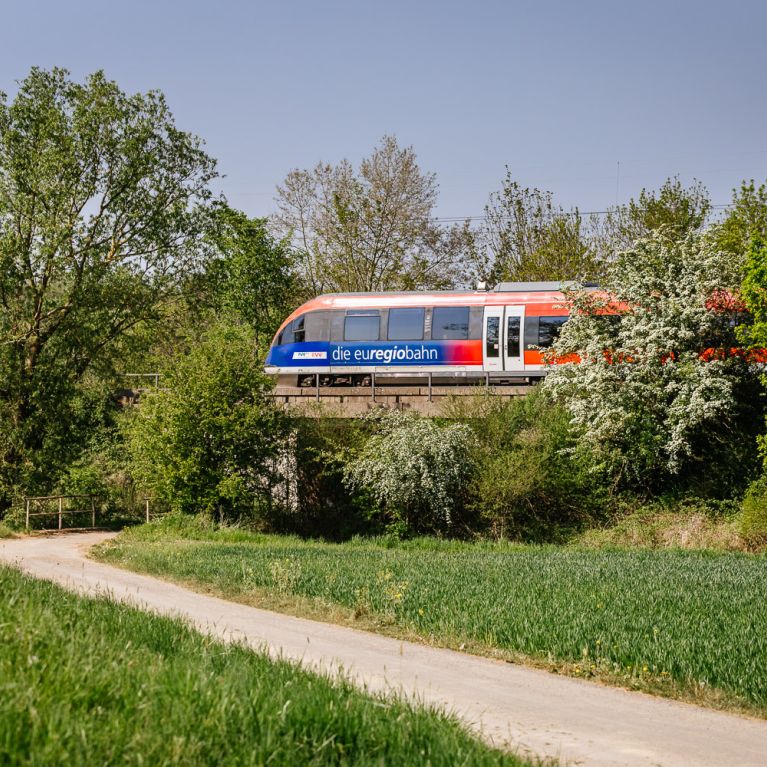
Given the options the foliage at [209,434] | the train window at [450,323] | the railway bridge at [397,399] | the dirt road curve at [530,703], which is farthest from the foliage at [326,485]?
the dirt road curve at [530,703]

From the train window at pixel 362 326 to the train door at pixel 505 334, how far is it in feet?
13.1

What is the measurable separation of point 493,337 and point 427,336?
2419 millimetres

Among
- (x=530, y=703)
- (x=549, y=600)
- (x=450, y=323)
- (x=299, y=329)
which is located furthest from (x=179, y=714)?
(x=299, y=329)

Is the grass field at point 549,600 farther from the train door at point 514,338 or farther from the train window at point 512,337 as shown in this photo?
the train window at point 512,337

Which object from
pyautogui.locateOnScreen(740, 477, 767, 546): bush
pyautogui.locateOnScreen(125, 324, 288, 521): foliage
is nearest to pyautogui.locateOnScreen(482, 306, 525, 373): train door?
pyautogui.locateOnScreen(125, 324, 288, 521): foliage

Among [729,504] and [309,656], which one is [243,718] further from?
[729,504]

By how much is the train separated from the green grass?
24.9 metres

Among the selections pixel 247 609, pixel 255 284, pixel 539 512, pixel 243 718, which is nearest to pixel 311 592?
pixel 247 609

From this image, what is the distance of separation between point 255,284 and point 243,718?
4489 cm

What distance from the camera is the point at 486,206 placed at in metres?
51.1

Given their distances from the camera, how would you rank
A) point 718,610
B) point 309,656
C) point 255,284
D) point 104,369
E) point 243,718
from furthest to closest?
point 255,284
point 104,369
point 718,610
point 309,656
point 243,718

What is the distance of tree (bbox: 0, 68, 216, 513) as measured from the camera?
3023 centimetres

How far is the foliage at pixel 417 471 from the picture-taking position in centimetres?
2814

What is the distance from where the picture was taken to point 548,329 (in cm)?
3173
